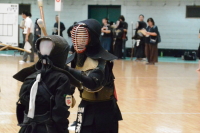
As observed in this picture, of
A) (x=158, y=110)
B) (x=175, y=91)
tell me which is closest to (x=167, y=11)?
(x=175, y=91)

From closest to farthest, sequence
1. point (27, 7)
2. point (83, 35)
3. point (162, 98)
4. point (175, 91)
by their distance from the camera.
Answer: point (83, 35) < point (162, 98) < point (175, 91) < point (27, 7)

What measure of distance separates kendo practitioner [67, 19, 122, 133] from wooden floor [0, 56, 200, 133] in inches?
91.2

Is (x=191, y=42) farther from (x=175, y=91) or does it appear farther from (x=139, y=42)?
(x=175, y=91)

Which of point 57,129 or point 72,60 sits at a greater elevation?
point 72,60

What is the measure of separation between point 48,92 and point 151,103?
5.78 meters

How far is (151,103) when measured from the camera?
886 centimetres

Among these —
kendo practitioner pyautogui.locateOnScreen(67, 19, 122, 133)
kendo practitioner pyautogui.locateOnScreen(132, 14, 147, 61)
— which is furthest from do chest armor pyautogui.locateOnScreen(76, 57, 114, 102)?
kendo practitioner pyautogui.locateOnScreen(132, 14, 147, 61)

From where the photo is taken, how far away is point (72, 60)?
163 inches

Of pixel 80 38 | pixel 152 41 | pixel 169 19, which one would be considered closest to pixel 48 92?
pixel 80 38

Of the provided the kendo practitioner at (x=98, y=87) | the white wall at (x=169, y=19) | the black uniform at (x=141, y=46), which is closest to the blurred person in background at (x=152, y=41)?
the black uniform at (x=141, y=46)

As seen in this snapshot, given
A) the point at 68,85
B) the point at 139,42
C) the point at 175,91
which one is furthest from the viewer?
the point at 139,42

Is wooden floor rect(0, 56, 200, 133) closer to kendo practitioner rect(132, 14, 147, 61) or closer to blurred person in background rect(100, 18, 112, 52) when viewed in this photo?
kendo practitioner rect(132, 14, 147, 61)

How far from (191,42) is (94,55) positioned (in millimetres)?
21033

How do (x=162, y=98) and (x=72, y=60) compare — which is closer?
(x=72, y=60)
